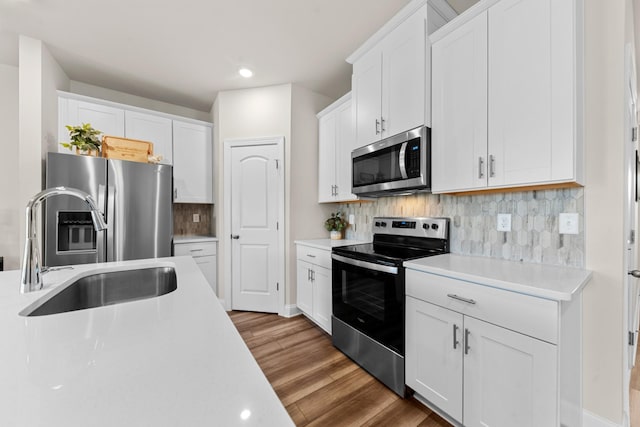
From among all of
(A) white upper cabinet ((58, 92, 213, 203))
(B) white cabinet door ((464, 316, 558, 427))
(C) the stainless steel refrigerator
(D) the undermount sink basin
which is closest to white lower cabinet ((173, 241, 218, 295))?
(C) the stainless steel refrigerator

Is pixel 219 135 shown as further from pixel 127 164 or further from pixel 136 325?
pixel 136 325

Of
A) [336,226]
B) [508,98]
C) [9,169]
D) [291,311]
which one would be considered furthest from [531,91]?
[9,169]

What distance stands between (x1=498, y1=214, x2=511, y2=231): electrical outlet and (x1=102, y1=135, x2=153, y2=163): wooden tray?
10.7 feet

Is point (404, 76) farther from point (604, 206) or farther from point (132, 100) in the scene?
point (132, 100)

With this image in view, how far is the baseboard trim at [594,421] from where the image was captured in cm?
138

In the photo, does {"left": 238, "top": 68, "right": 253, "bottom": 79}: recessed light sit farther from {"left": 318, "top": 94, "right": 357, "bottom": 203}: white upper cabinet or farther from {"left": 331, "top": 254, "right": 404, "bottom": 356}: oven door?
{"left": 331, "top": 254, "right": 404, "bottom": 356}: oven door

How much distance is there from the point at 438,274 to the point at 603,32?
59.1 inches

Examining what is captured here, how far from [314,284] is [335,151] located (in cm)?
145

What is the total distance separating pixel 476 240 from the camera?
194 cm

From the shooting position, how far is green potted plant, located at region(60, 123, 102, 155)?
2.55m

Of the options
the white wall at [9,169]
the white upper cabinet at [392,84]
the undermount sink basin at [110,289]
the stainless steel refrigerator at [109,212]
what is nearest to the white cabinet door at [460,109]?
the white upper cabinet at [392,84]

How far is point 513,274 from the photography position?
138 centimetres

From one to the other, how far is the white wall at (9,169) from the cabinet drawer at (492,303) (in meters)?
3.80

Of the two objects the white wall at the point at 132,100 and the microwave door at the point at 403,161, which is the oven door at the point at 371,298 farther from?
the white wall at the point at 132,100
